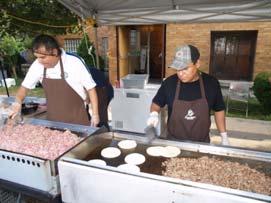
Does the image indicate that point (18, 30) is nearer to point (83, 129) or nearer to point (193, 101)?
point (83, 129)

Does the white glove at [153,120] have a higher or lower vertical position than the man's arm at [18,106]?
lower

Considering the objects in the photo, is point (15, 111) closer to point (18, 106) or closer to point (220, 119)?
point (18, 106)

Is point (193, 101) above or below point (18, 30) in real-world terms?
below

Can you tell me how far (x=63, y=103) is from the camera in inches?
98.0

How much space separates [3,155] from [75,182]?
1.86 feet

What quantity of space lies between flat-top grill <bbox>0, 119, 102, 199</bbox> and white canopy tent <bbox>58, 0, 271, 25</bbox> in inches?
101

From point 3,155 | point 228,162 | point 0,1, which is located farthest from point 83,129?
point 0,1

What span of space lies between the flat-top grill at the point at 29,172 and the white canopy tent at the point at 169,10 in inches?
101

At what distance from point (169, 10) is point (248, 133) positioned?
2.98 metres

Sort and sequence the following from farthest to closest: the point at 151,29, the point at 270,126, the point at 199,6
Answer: the point at 151,29, the point at 270,126, the point at 199,6

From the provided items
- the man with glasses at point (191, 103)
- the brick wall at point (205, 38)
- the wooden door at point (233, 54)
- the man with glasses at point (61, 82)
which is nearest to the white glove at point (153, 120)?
the man with glasses at point (191, 103)

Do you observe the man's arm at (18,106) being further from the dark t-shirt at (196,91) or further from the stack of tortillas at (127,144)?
the dark t-shirt at (196,91)

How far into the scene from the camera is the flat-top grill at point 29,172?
5.12 ft

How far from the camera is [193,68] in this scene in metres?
2.04
